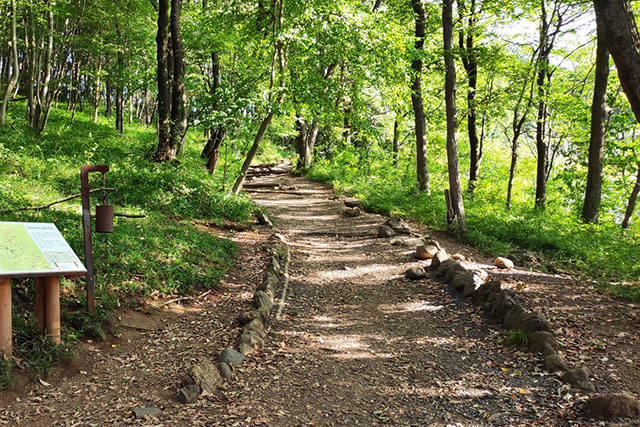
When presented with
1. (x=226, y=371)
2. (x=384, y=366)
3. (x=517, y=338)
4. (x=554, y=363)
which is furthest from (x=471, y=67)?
(x=226, y=371)

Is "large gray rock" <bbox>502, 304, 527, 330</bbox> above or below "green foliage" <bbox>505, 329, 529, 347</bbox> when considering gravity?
above

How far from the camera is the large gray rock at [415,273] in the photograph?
7176 millimetres

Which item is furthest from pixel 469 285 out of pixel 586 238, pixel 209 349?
pixel 586 238

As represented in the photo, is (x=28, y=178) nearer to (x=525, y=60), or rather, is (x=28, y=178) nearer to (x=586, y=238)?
(x=586, y=238)

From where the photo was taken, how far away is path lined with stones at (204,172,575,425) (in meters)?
3.57

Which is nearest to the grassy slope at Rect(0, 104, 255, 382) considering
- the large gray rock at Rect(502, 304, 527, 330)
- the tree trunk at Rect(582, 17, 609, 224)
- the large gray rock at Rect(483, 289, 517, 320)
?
the large gray rock at Rect(483, 289, 517, 320)

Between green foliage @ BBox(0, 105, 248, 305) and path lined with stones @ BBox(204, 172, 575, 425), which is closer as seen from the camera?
path lined with stones @ BBox(204, 172, 575, 425)

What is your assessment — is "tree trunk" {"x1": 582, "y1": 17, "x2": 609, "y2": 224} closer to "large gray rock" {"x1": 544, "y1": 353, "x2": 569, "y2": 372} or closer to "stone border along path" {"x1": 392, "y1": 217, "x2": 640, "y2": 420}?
"stone border along path" {"x1": 392, "y1": 217, "x2": 640, "y2": 420}

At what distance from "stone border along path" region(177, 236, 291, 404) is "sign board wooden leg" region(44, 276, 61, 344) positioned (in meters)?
1.33

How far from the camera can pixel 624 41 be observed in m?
4.75

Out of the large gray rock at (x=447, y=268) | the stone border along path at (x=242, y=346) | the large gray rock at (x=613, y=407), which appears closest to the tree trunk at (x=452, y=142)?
the large gray rock at (x=447, y=268)

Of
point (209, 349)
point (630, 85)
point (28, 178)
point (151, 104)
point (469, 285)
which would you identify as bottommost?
point (209, 349)

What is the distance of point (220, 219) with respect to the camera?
32.7 feet

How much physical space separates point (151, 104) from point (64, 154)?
28.9 m
